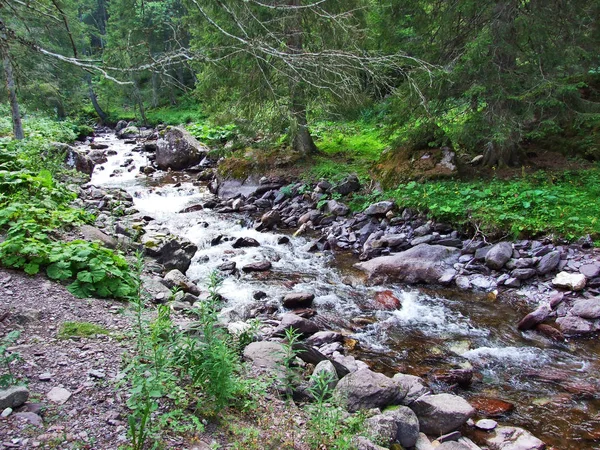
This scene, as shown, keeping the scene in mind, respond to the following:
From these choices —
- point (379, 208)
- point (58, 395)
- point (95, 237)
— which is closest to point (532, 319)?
point (379, 208)

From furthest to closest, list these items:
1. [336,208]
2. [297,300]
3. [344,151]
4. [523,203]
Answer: [344,151] < [336,208] < [523,203] < [297,300]

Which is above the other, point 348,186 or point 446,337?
point 348,186

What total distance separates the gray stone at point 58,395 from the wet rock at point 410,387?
2.99m

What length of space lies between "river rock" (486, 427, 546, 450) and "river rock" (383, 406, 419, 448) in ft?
2.64

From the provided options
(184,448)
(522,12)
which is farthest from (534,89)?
(184,448)

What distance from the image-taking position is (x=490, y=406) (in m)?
4.64

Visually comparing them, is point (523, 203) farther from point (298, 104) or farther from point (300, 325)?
point (298, 104)

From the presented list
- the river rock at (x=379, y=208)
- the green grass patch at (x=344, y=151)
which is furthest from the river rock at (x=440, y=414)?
the green grass patch at (x=344, y=151)

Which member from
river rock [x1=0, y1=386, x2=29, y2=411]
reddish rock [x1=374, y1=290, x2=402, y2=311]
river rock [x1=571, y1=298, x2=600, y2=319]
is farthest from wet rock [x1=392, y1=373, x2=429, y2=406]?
river rock [x1=0, y1=386, x2=29, y2=411]

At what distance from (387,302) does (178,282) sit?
11.4 feet

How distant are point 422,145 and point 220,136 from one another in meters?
13.7

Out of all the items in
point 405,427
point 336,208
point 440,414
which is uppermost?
point 405,427

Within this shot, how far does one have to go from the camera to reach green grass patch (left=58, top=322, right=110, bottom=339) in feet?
12.8

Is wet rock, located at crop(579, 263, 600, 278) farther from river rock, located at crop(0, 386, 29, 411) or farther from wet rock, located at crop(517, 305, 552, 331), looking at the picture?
river rock, located at crop(0, 386, 29, 411)
